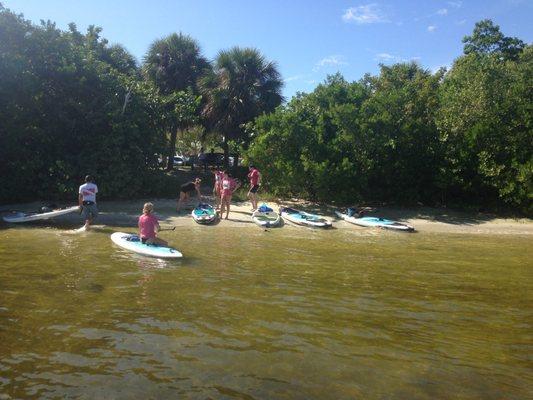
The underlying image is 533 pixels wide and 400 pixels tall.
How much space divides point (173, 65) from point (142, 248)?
21056mm

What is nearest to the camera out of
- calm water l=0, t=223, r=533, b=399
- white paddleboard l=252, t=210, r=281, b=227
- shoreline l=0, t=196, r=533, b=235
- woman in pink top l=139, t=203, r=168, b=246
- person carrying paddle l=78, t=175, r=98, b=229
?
calm water l=0, t=223, r=533, b=399

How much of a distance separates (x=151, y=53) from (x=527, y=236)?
2457 centimetres

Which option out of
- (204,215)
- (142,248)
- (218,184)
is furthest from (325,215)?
(142,248)

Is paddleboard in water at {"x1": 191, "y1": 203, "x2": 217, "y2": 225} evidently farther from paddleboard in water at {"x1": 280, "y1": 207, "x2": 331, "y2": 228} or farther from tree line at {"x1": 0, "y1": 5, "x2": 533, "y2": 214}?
tree line at {"x1": 0, "y1": 5, "x2": 533, "y2": 214}

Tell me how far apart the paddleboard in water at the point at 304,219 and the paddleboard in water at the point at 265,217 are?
1.39ft

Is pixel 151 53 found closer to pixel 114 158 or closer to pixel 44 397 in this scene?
pixel 114 158

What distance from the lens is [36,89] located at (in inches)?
799

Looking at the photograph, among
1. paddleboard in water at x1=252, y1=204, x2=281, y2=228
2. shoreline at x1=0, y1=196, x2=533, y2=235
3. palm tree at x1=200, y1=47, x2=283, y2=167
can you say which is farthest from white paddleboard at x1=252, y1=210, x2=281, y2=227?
palm tree at x1=200, y1=47, x2=283, y2=167

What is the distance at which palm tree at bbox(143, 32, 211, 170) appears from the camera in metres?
30.0

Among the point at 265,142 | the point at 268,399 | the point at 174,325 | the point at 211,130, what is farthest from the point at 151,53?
the point at 268,399

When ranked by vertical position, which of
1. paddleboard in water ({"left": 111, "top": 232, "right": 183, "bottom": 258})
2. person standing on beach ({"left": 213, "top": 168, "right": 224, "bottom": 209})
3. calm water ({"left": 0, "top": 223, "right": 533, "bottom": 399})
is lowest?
calm water ({"left": 0, "top": 223, "right": 533, "bottom": 399})

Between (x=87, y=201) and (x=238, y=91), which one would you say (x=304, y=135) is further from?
(x=87, y=201)

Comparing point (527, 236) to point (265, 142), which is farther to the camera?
point (265, 142)

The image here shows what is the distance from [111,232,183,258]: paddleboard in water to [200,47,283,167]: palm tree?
51.6 feet
